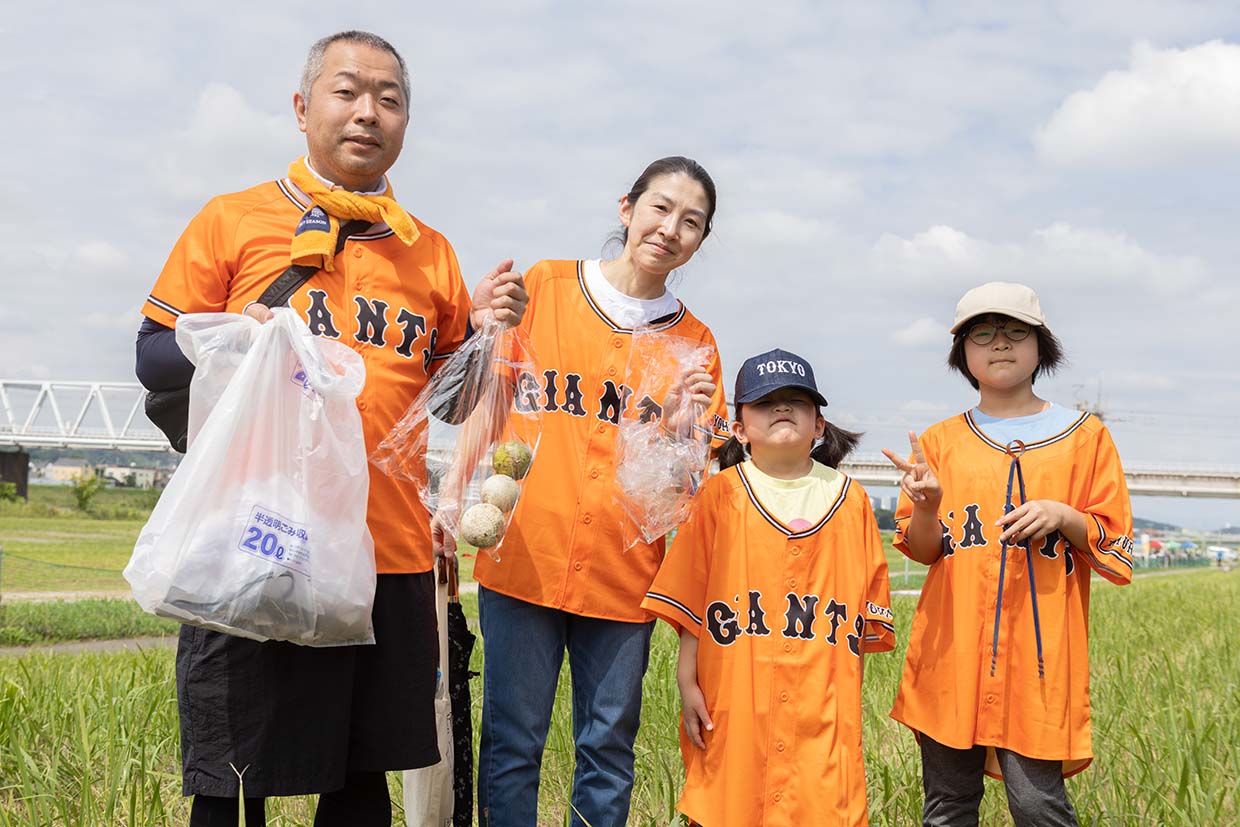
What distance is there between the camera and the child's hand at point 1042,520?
2416 mm

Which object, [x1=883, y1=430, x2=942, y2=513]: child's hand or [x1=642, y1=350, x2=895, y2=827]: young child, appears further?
[x1=883, y1=430, x2=942, y2=513]: child's hand

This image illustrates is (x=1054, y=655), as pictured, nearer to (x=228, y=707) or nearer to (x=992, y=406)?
(x=992, y=406)

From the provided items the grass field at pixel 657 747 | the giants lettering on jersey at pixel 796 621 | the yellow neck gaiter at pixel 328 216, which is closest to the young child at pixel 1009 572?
the giants lettering on jersey at pixel 796 621

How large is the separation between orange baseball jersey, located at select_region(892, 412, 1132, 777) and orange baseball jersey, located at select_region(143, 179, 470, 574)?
137 centimetres

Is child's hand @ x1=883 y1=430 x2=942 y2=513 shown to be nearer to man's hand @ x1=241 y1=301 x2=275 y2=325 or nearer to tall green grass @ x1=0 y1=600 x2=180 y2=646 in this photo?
man's hand @ x1=241 y1=301 x2=275 y2=325

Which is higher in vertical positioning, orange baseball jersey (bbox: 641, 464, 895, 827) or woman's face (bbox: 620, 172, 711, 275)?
woman's face (bbox: 620, 172, 711, 275)

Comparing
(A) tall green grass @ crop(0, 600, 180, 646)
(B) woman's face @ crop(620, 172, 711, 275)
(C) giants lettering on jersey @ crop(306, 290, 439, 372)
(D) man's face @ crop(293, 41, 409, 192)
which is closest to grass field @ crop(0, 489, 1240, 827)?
Answer: (C) giants lettering on jersey @ crop(306, 290, 439, 372)

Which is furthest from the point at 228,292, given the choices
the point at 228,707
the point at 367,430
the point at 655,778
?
the point at 655,778

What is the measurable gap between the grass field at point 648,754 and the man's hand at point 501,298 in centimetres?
156

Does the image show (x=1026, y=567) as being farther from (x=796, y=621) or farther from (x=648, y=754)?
(x=648, y=754)

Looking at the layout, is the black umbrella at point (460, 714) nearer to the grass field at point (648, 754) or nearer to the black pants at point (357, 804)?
the black pants at point (357, 804)

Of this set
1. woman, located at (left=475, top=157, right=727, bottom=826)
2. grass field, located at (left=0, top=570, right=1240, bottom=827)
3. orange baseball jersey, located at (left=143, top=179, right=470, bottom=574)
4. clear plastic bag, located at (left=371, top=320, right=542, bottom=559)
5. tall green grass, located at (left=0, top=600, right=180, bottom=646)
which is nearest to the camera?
orange baseball jersey, located at (left=143, top=179, right=470, bottom=574)

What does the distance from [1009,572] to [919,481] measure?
35cm

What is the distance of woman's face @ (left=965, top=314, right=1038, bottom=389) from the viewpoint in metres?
2.63
